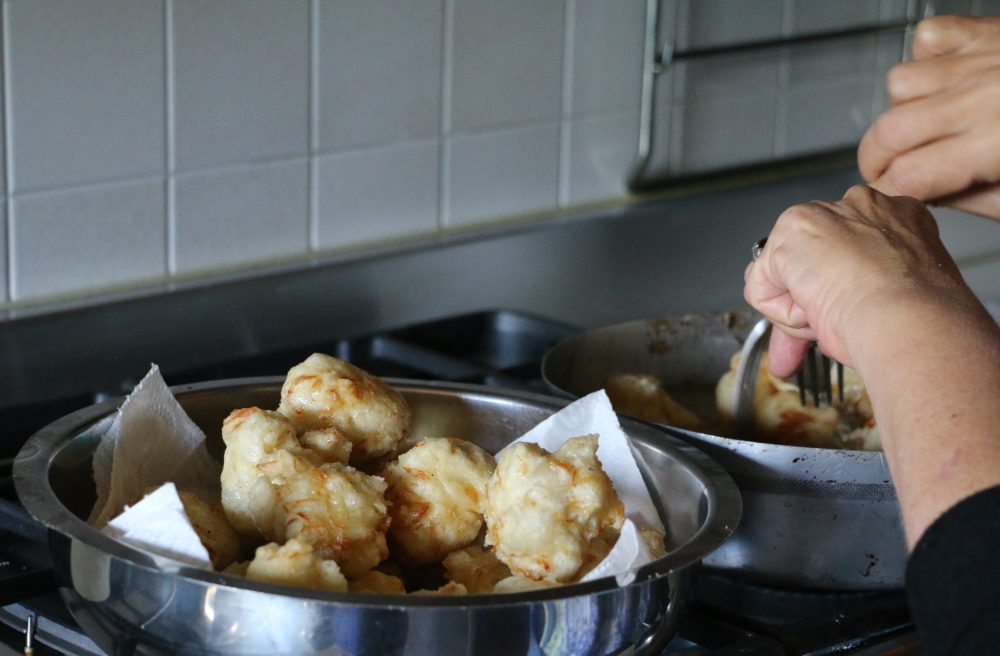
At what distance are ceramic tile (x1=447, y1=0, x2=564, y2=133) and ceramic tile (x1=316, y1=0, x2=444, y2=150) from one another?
3cm

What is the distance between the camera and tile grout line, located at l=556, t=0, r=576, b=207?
1.53 meters

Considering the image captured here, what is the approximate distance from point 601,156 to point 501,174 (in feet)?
0.49

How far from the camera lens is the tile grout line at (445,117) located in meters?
1.41

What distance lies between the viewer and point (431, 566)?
2.66ft

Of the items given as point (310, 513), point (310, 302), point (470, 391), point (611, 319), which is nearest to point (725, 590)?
point (470, 391)

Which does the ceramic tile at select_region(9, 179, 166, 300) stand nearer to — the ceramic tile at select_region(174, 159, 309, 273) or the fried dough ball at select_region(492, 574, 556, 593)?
the ceramic tile at select_region(174, 159, 309, 273)

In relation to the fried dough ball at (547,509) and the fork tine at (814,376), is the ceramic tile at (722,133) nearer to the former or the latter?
the fork tine at (814,376)

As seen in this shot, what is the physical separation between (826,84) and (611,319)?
1.74ft

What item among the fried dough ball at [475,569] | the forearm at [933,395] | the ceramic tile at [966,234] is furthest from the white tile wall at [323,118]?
Answer: the forearm at [933,395]

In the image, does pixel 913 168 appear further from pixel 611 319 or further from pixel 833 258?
pixel 611 319

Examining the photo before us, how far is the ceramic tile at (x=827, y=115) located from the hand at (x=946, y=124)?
742mm

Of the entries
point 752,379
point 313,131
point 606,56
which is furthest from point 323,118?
point 752,379

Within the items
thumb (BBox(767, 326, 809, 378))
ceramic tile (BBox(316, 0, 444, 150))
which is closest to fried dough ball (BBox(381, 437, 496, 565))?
thumb (BBox(767, 326, 809, 378))

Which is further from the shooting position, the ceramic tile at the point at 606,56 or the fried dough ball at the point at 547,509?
the ceramic tile at the point at 606,56
